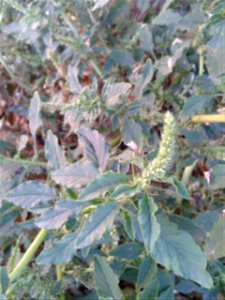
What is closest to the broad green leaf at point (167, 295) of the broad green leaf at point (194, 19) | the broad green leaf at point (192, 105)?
the broad green leaf at point (192, 105)

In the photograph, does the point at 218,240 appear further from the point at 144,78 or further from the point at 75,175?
the point at 144,78

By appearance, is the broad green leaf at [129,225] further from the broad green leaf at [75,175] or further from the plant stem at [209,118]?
the plant stem at [209,118]

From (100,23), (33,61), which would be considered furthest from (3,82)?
(100,23)

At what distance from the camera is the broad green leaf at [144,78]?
111 centimetres

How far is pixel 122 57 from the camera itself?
1380mm

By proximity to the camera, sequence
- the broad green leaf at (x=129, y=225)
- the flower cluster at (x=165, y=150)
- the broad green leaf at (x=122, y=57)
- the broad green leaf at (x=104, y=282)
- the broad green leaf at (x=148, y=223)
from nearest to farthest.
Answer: the flower cluster at (x=165, y=150), the broad green leaf at (x=148, y=223), the broad green leaf at (x=129, y=225), the broad green leaf at (x=104, y=282), the broad green leaf at (x=122, y=57)

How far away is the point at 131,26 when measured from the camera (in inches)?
59.3

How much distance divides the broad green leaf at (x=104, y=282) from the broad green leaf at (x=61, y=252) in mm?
88

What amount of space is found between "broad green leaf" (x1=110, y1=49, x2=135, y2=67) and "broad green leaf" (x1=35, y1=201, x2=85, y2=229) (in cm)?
57

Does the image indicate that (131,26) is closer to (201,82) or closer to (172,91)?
(172,91)

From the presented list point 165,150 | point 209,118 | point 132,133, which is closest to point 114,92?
point 132,133

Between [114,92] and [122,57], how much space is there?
1.12 ft

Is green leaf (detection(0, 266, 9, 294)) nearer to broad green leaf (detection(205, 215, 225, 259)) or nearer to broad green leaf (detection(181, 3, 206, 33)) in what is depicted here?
broad green leaf (detection(205, 215, 225, 259))

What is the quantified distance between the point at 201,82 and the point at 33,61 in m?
0.51
